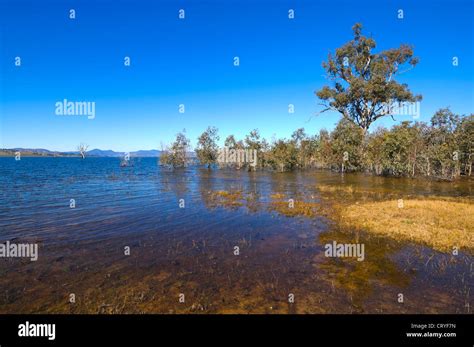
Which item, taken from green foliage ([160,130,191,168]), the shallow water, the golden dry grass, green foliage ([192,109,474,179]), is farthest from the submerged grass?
green foliage ([160,130,191,168])

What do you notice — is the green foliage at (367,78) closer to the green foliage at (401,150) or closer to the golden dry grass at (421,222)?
the green foliage at (401,150)

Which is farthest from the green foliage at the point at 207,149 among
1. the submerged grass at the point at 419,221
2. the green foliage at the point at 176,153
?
the submerged grass at the point at 419,221

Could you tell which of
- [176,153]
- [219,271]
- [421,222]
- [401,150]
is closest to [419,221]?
[421,222]

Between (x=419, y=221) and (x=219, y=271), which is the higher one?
(x=419, y=221)

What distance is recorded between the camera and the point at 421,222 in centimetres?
1709

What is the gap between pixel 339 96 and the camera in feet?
190

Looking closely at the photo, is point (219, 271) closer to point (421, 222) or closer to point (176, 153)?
point (421, 222)

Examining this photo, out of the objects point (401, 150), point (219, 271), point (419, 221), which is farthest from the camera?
point (401, 150)

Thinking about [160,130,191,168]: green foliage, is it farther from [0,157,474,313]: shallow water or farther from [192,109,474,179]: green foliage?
[0,157,474,313]: shallow water

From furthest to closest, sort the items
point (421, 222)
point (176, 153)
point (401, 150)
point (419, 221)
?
point (176, 153), point (401, 150), point (419, 221), point (421, 222)

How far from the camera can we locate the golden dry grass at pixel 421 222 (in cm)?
1406
